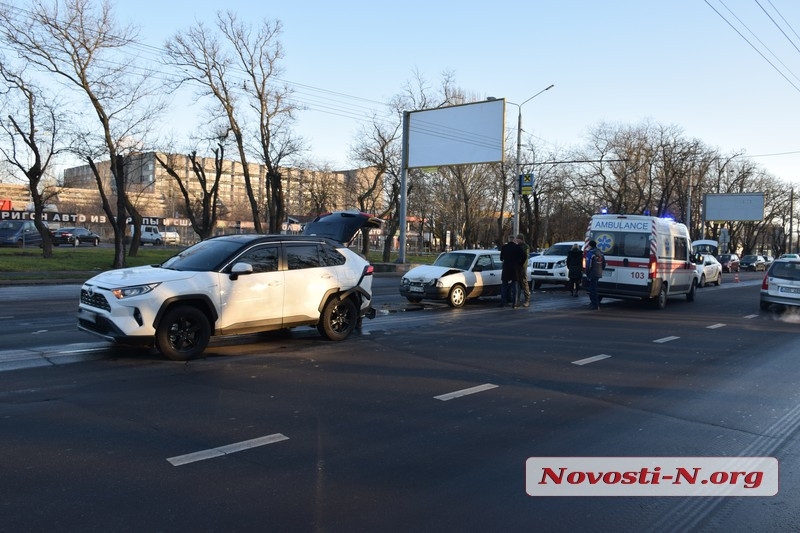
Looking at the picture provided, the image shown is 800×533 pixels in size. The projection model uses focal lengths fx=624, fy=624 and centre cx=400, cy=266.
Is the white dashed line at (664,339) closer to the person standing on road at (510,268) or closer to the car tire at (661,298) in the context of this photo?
the person standing on road at (510,268)

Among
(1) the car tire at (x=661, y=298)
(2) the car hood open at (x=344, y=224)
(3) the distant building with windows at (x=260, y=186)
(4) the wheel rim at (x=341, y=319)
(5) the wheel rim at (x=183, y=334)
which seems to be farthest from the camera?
(3) the distant building with windows at (x=260, y=186)

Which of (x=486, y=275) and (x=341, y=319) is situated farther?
(x=486, y=275)

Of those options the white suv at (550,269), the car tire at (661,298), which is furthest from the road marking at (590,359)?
the white suv at (550,269)

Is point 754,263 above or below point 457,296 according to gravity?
below

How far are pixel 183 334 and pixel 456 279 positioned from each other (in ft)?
30.4

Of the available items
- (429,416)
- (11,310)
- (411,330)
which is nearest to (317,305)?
(411,330)

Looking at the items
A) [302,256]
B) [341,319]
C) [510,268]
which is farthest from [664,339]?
[302,256]

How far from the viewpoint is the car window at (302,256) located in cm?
966

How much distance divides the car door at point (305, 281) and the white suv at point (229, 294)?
2 cm

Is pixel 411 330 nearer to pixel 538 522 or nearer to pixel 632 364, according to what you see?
pixel 632 364

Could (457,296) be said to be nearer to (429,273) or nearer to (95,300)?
(429,273)

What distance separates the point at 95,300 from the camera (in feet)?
26.8

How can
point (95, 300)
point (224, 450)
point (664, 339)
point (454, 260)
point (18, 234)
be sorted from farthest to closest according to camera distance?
point (18, 234) < point (454, 260) < point (664, 339) < point (95, 300) < point (224, 450)

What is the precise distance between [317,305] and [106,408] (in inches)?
168
